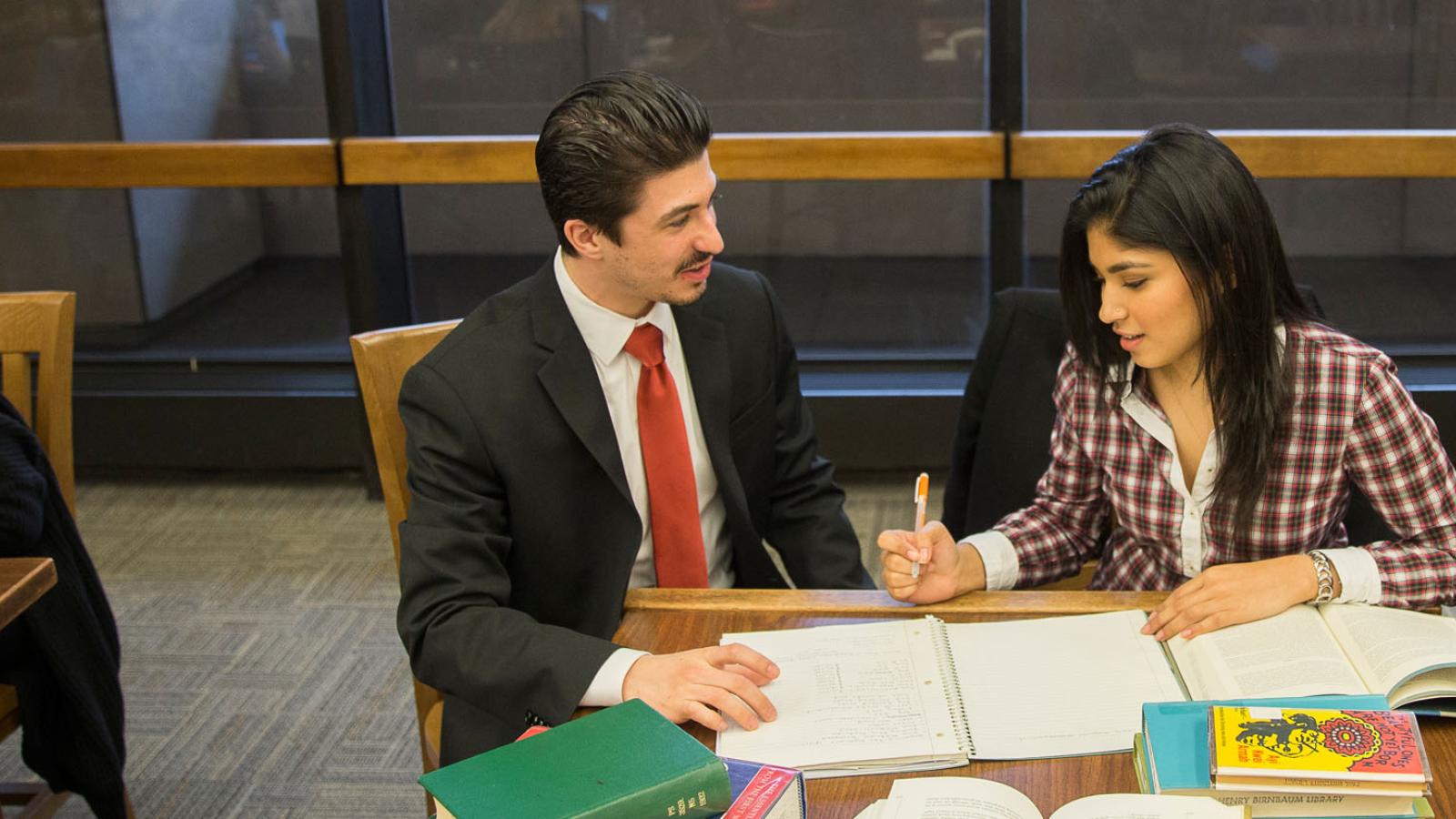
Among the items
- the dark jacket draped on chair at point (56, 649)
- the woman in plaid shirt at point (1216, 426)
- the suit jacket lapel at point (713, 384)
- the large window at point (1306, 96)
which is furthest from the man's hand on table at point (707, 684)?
the large window at point (1306, 96)

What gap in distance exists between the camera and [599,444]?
5.74ft

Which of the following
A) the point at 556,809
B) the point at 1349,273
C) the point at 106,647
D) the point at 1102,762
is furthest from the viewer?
the point at 1349,273

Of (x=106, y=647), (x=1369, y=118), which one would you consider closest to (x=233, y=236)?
(x=106, y=647)

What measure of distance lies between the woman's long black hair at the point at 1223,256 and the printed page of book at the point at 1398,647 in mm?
251

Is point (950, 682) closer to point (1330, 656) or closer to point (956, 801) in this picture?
point (956, 801)

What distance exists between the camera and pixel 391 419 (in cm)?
196

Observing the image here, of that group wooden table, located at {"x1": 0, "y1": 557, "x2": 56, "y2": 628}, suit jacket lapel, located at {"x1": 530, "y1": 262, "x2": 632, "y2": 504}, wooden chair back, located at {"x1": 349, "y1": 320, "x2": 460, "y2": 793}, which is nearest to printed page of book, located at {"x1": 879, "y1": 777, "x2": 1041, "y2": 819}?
suit jacket lapel, located at {"x1": 530, "y1": 262, "x2": 632, "y2": 504}

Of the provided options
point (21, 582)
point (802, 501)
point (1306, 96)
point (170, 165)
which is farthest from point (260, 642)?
point (1306, 96)

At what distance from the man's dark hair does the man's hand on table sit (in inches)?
23.4

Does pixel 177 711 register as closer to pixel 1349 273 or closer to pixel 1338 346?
pixel 1338 346

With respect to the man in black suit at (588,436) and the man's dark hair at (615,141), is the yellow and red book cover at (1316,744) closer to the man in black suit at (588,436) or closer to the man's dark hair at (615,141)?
the man in black suit at (588,436)

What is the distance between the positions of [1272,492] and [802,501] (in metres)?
0.68

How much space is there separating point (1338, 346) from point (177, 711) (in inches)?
94.9

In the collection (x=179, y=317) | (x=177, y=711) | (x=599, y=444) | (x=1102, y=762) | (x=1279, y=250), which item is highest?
(x=1279, y=250)
